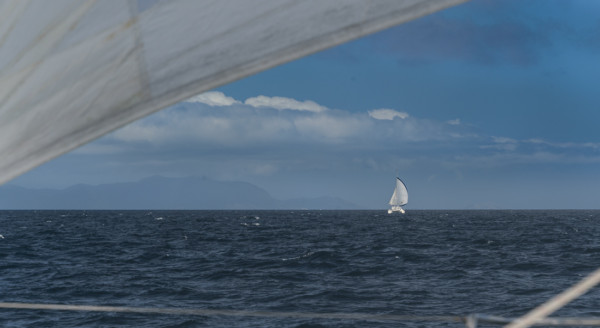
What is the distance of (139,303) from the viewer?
54.1ft

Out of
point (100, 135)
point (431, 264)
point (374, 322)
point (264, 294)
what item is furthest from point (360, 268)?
point (100, 135)

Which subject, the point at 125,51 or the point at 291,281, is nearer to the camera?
the point at 125,51

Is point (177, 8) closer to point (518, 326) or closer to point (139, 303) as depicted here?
point (518, 326)

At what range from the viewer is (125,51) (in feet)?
8.35

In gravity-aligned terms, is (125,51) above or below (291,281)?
above

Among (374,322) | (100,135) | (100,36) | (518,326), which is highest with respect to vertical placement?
(100,36)

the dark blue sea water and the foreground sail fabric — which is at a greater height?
the foreground sail fabric

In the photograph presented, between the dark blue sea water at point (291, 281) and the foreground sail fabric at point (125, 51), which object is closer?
the foreground sail fabric at point (125, 51)

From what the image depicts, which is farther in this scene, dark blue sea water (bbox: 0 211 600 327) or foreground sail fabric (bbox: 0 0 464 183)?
dark blue sea water (bbox: 0 211 600 327)

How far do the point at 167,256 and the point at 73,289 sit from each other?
10.6m

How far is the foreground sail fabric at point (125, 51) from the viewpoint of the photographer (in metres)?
2.49

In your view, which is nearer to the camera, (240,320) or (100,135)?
(100,135)

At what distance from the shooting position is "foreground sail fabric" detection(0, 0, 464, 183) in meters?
2.49

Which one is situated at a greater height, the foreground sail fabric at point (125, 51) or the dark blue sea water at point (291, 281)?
the foreground sail fabric at point (125, 51)
